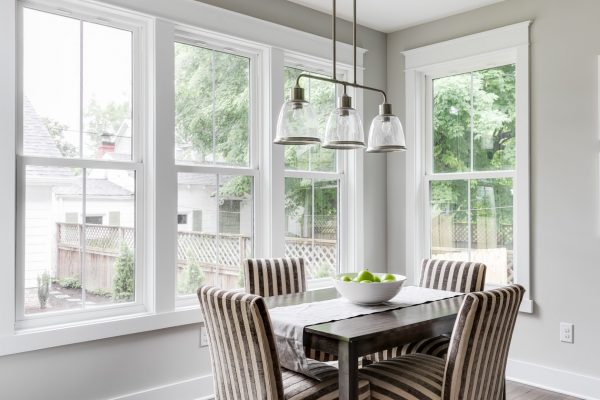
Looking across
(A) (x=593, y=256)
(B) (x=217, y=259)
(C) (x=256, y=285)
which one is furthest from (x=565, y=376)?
(B) (x=217, y=259)

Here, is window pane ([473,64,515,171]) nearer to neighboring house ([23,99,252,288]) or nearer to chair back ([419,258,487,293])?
chair back ([419,258,487,293])

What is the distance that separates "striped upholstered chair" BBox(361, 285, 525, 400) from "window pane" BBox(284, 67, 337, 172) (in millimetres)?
1897

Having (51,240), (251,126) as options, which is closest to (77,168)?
(51,240)

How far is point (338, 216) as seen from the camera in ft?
14.1

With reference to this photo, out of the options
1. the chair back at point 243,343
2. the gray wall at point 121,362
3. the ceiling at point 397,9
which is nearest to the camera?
the chair back at point 243,343

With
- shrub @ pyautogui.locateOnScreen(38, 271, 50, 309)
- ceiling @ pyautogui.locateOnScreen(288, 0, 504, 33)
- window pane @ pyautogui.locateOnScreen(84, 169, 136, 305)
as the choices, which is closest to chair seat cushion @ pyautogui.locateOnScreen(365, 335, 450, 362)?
window pane @ pyautogui.locateOnScreen(84, 169, 136, 305)

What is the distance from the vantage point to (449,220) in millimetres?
4254

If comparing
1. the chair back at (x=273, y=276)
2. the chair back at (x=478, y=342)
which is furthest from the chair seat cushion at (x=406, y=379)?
the chair back at (x=273, y=276)

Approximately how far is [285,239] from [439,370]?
1709mm

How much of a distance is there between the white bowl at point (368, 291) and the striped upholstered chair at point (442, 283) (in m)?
0.55

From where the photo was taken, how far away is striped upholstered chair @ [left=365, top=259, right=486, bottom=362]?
2.95m

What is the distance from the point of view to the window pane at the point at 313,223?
393 centimetres

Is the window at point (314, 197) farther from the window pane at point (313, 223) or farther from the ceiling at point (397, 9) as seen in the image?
the ceiling at point (397, 9)

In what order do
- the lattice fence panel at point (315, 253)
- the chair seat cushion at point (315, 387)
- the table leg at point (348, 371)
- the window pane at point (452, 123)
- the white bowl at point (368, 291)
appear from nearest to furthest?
the table leg at point (348, 371) → the chair seat cushion at point (315, 387) → the white bowl at point (368, 291) → the lattice fence panel at point (315, 253) → the window pane at point (452, 123)
